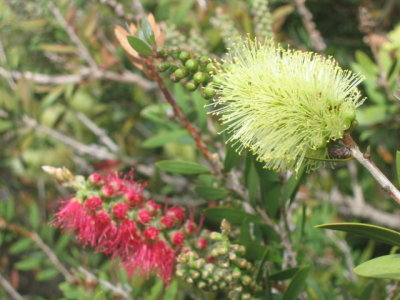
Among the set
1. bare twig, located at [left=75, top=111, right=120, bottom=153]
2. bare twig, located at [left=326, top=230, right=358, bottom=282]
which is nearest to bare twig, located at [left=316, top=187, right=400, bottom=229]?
bare twig, located at [left=326, top=230, right=358, bottom=282]

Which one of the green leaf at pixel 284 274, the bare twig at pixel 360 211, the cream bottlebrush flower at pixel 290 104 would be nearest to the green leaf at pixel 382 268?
the cream bottlebrush flower at pixel 290 104

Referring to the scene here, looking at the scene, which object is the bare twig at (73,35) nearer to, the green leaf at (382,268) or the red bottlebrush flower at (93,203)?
the red bottlebrush flower at (93,203)

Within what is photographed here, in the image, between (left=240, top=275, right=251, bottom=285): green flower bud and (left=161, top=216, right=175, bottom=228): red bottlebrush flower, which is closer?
(left=240, top=275, right=251, bottom=285): green flower bud

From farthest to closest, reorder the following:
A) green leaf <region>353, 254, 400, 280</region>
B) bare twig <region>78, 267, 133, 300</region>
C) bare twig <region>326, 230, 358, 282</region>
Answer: bare twig <region>326, 230, 358, 282</region>
bare twig <region>78, 267, 133, 300</region>
green leaf <region>353, 254, 400, 280</region>

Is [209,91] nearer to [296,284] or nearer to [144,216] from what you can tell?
[144,216]

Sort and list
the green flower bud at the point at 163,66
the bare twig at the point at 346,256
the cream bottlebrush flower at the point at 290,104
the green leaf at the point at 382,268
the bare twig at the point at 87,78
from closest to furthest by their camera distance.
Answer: the green leaf at the point at 382,268, the cream bottlebrush flower at the point at 290,104, the green flower bud at the point at 163,66, the bare twig at the point at 346,256, the bare twig at the point at 87,78

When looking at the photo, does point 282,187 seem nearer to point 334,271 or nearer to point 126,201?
point 126,201

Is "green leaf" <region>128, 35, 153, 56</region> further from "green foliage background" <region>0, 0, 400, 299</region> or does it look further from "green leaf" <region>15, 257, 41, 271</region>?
"green leaf" <region>15, 257, 41, 271</region>

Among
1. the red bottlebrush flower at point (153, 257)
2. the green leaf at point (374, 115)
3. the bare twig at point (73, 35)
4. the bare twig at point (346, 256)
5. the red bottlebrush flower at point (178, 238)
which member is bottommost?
the bare twig at point (346, 256)
